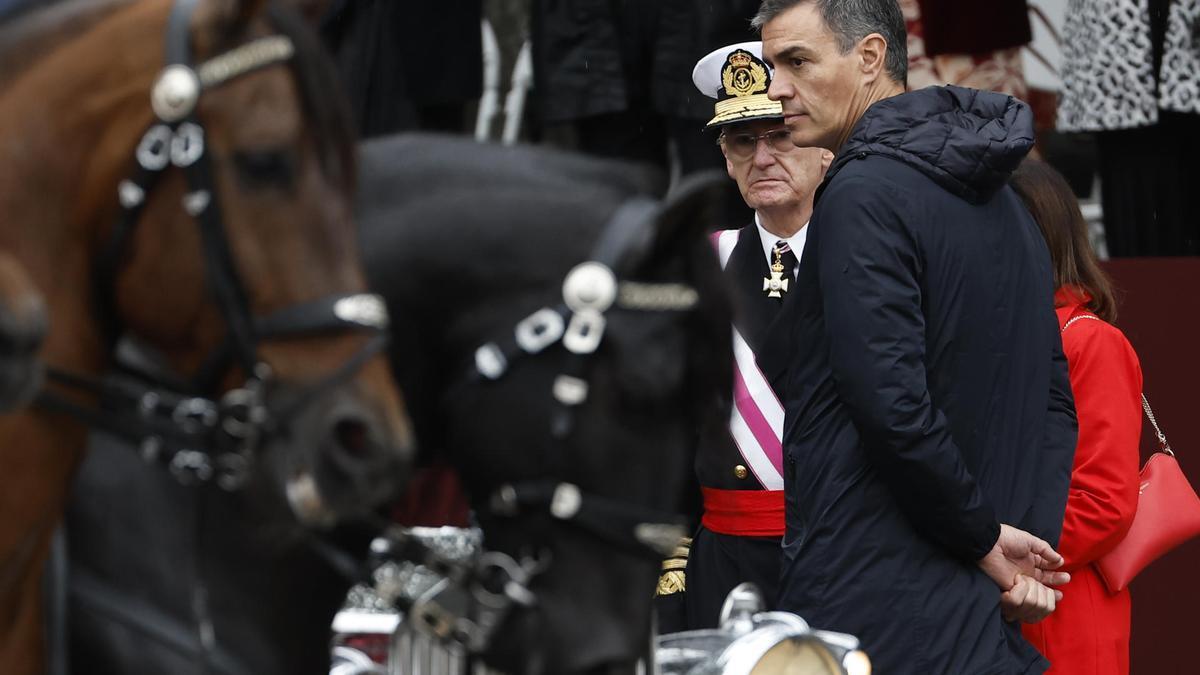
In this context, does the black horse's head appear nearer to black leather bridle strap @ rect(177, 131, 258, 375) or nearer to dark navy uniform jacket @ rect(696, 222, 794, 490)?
dark navy uniform jacket @ rect(696, 222, 794, 490)

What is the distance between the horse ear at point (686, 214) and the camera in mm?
3008

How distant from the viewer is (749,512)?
461cm

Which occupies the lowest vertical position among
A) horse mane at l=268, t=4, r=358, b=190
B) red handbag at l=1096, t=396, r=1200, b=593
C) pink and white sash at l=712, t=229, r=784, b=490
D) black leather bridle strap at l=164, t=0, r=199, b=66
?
red handbag at l=1096, t=396, r=1200, b=593

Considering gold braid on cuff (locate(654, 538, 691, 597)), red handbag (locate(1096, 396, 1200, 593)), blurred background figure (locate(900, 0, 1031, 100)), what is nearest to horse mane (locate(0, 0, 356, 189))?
gold braid on cuff (locate(654, 538, 691, 597))

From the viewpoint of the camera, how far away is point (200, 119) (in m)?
2.49

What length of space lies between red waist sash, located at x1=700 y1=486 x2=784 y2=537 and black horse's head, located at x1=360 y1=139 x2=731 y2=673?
1530 mm

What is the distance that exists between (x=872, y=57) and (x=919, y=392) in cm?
93

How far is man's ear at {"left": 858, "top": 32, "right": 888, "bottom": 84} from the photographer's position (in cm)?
421

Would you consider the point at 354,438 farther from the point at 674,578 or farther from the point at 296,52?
the point at 674,578

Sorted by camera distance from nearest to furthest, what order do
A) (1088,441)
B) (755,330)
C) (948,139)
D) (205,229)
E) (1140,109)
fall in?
1. (205,229)
2. (948,139)
3. (755,330)
4. (1088,441)
5. (1140,109)

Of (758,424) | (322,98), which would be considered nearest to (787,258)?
(758,424)

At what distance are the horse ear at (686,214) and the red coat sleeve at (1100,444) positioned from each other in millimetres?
1729

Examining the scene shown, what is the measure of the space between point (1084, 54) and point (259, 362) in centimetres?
454

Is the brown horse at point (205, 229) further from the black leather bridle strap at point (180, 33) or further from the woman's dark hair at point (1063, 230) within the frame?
the woman's dark hair at point (1063, 230)
